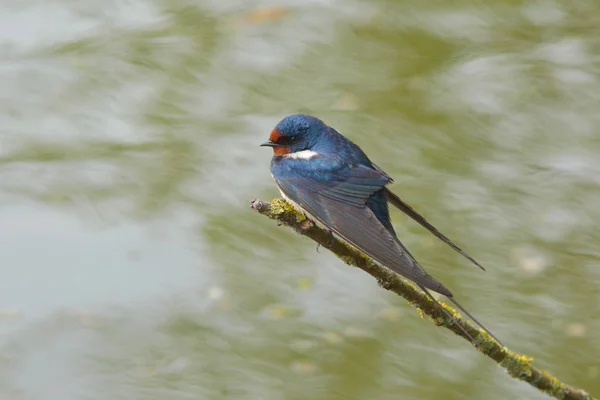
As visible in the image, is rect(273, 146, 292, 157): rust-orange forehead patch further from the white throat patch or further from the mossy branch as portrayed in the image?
the mossy branch

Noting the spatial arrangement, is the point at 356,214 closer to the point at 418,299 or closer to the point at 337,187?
the point at 337,187

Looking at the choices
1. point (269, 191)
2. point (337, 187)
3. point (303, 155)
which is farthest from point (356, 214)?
point (269, 191)

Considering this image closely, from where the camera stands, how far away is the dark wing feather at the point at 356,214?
215 cm

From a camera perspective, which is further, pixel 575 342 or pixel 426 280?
pixel 575 342

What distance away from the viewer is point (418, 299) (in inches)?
84.8

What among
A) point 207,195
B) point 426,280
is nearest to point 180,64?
point 207,195

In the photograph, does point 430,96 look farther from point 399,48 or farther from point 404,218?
point 404,218

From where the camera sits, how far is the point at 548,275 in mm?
4074

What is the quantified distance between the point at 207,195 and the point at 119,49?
125cm

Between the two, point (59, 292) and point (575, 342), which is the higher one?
point (575, 342)

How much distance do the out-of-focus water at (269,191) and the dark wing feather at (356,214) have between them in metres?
1.27

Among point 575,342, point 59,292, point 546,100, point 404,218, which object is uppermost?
point 546,100

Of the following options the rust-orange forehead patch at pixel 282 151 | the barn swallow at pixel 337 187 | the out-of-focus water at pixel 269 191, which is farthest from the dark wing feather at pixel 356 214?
the out-of-focus water at pixel 269 191

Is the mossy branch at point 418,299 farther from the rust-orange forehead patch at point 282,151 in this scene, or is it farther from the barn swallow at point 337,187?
the rust-orange forehead patch at point 282,151
